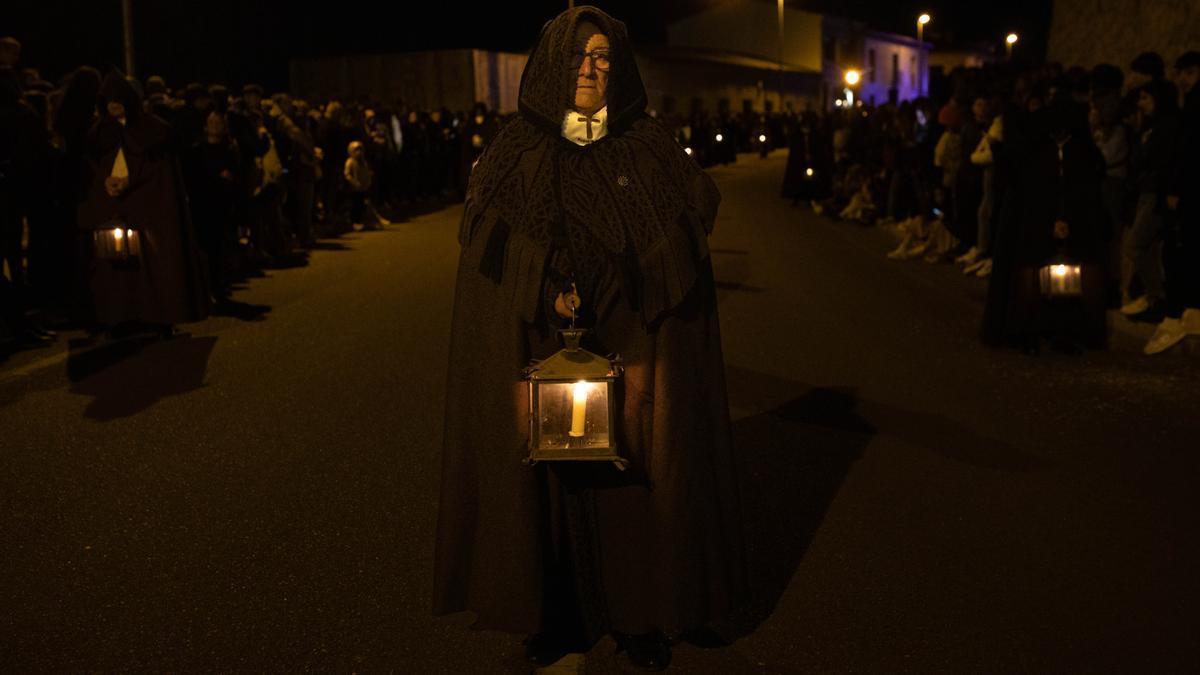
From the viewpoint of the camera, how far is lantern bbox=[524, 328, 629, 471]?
379 centimetres

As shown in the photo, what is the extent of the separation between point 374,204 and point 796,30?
65.4 meters

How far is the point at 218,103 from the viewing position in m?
14.2

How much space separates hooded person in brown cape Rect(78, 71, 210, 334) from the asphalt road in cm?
36

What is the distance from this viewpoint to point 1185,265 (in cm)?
977

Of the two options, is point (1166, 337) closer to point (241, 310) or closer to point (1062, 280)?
point (1062, 280)

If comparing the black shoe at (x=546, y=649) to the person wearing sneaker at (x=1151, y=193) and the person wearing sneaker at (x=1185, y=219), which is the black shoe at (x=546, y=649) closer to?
the person wearing sneaker at (x=1185, y=219)

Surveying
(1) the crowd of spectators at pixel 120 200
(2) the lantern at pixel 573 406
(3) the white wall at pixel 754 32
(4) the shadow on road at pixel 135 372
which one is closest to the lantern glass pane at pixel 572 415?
(2) the lantern at pixel 573 406

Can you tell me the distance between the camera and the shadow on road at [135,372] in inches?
329

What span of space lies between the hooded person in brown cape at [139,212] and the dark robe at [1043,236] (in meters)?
6.34

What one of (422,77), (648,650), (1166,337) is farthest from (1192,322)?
(422,77)

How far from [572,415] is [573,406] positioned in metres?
0.03

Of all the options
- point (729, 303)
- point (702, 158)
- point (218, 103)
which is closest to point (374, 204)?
point (218, 103)

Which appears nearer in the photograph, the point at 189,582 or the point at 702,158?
the point at 189,582

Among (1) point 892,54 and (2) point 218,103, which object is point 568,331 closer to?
(2) point 218,103
